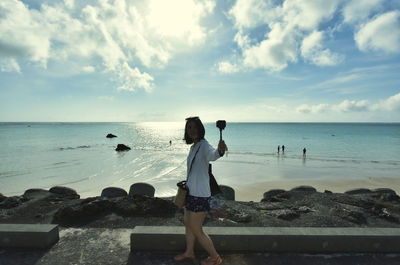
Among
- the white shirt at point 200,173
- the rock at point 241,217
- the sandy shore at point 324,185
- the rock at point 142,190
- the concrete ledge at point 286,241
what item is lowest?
the sandy shore at point 324,185

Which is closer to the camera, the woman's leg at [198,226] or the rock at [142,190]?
the woman's leg at [198,226]

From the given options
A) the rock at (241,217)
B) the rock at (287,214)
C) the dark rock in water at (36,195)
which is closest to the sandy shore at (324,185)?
the rock at (287,214)

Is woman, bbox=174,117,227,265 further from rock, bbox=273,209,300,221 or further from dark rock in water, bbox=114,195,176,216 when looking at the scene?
rock, bbox=273,209,300,221

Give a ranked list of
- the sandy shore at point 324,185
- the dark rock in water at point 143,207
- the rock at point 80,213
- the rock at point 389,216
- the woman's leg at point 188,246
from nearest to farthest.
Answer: the woman's leg at point 188,246, the rock at point 80,213, the dark rock in water at point 143,207, the rock at point 389,216, the sandy shore at point 324,185

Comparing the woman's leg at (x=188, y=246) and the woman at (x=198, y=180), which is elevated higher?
the woman at (x=198, y=180)

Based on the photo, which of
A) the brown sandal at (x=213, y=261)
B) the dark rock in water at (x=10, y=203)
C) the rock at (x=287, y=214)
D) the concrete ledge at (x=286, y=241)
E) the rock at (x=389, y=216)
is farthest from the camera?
the dark rock in water at (x=10, y=203)

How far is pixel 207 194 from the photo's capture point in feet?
10.1

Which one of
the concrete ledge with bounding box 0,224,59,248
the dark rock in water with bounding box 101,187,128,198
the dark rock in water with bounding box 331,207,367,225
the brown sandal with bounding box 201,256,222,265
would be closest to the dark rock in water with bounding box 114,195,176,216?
the concrete ledge with bounding box 0,224,59,248

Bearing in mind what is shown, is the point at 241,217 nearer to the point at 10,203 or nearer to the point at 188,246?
the point at 188,246

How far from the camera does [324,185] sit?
17812 millimetres

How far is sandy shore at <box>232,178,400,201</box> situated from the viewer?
15.7 m

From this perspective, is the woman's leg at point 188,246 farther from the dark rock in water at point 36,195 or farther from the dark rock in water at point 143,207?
the dark rock in water at point 36,195

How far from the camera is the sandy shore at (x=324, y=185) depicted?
15672 mm

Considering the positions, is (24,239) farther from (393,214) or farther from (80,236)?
(393,214)
